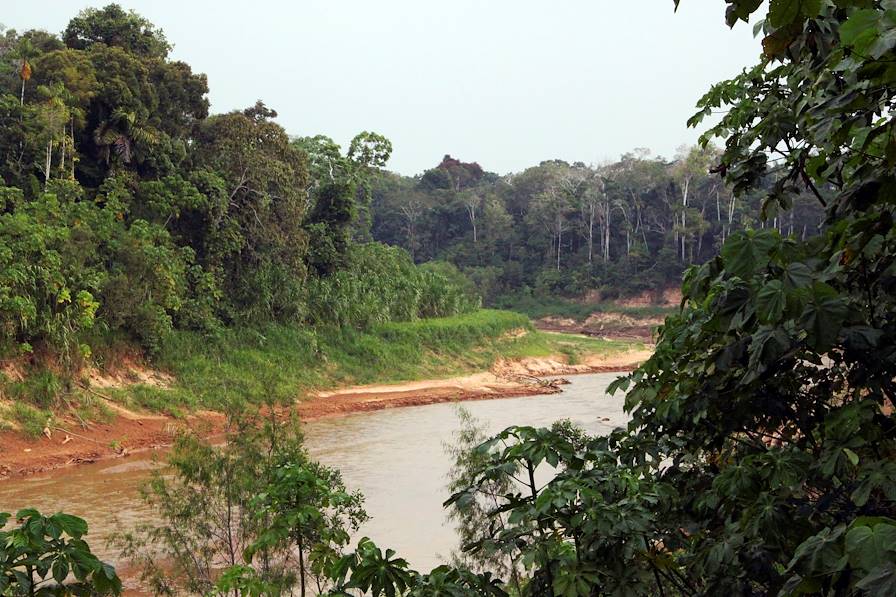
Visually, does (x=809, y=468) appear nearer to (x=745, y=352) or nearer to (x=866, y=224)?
(x=745, y=352)

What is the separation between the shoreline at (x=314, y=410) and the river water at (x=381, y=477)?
407 millimetres

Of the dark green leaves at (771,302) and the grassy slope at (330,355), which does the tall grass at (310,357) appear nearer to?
the grassy slope at (330,355)

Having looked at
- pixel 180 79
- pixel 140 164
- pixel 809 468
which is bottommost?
pixel 809 468

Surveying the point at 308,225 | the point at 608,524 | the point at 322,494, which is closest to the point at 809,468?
the point at 608,524

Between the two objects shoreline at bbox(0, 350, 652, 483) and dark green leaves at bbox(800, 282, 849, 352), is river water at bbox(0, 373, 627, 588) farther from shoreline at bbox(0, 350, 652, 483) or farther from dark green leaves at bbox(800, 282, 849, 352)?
dark green leaves at bbox(800, 282, 849, 352)

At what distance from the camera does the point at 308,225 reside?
26.6 meters

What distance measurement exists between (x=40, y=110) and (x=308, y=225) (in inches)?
413

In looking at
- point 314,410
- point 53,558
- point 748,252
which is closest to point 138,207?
point 314,410

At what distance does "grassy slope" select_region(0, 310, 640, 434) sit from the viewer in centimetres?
1748

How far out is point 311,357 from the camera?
→ 909 inches

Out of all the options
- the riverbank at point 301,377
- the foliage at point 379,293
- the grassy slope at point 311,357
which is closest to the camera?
the riverbank at point 301,377

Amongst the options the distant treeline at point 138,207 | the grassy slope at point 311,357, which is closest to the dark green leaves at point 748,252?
the grassy slope at point 311,357

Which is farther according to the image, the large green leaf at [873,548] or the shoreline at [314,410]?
the shoreline at [314,410]

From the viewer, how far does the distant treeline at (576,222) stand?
Result: 44812 millimetres
